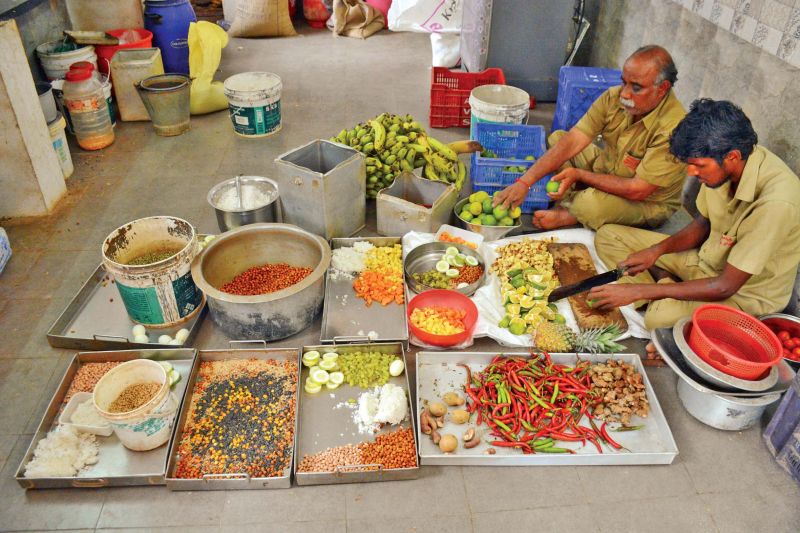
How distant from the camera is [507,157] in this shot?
4.62 m

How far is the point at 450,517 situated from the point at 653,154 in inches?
98.6

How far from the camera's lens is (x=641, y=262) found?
10.9 feet

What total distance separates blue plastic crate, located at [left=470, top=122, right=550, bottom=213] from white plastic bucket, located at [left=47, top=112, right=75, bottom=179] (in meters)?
3.37

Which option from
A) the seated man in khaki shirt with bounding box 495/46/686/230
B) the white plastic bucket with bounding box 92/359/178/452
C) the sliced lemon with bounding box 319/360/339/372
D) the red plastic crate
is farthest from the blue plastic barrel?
the sliced lemon with bounding box 319/360/339/372

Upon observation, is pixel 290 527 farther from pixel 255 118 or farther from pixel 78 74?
pixel 78 74

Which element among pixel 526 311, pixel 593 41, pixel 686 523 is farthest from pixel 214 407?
pixel 593 41

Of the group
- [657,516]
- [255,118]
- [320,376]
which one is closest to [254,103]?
[255,118]

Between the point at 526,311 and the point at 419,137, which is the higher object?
the point at 419,137

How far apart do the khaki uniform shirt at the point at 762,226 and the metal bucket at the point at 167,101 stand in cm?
463

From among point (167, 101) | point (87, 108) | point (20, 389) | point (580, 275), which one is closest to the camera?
point (20, 389)

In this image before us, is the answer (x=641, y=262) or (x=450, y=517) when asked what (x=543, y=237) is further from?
(x=450, y=517)

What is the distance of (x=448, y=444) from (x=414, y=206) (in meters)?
1.79

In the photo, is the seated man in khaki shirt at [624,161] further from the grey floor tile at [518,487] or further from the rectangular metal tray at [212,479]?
the rectangular metal tray at [212,479]

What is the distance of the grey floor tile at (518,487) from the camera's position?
2.56 m
